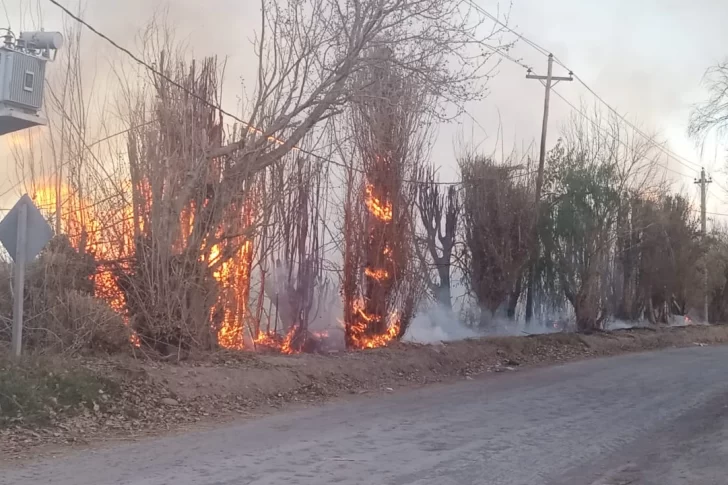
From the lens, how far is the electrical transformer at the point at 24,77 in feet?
34.5

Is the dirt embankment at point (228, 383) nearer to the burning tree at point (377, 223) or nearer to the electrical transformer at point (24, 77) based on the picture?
the burning tree at point (377, 223)

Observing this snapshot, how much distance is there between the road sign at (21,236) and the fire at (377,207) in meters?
7.32

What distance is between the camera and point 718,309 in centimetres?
3947

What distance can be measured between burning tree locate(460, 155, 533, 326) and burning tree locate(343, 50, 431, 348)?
6.08m

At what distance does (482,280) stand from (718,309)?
2324 centimetres

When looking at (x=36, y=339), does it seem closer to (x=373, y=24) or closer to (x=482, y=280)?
(x=373, y=24)

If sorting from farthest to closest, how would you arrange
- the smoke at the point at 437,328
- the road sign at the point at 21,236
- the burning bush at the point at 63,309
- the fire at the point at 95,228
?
the smoke at the point at 437,328
the fire at the point at 95,228
the burning bush at the point at 63,309
the road sign at the point at 21,236

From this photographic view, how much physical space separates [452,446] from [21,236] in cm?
616

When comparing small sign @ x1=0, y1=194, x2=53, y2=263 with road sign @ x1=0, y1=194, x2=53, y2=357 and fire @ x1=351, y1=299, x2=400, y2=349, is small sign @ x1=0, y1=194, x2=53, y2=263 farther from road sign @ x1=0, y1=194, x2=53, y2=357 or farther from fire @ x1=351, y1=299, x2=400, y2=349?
fire @ x1=351, y1=299, x2=400, y2=349

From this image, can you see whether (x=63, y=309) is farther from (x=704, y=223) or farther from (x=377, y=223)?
(x=704, y=223)

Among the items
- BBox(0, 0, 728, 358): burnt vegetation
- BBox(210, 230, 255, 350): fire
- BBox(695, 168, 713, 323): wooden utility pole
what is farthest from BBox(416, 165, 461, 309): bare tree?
BBox(695, 168, 713, 323): wooden utility pole

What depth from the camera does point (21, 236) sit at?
385 inches

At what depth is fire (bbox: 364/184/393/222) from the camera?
15812mm

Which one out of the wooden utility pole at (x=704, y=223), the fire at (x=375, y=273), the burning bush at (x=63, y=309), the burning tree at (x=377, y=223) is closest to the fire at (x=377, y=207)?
the burning tree at (x=377, y=223)
